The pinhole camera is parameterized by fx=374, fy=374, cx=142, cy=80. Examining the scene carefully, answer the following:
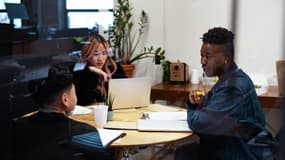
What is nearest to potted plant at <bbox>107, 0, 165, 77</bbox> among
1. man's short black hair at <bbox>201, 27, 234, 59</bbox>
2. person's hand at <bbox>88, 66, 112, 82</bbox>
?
person's hand at <bbox>88, 66, 112, 82</bbox>

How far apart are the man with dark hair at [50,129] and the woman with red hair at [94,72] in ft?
1.99

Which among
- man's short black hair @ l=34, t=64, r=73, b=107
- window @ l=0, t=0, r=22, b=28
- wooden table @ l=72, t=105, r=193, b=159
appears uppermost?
window @ l=0, t=0, r=22, b=28

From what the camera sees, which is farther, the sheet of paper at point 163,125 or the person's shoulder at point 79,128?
the sheet of paper at point 163,125

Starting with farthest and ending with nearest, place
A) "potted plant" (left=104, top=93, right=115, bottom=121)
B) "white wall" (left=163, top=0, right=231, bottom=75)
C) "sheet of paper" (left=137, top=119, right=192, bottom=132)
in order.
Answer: "white wall" (left=163, top=0, right=231, bottom=75) < "potted plant" (left=104, top=93, right=115, bottom=121) < "sheet of paper" (left=137, top=119, right=192, bottom=132)

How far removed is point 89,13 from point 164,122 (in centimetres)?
142

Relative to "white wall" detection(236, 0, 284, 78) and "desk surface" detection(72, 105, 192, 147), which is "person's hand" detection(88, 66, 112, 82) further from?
"white wall" detection(236, 0, 284, 78)

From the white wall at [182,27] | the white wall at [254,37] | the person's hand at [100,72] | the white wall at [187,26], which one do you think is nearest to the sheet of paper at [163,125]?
the person's hand at [100,72]

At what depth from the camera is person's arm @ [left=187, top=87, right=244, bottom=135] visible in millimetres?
1902

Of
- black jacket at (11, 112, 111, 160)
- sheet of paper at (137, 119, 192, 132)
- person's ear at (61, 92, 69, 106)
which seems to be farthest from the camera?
sheet of paper at (137, 119, 192, 132)

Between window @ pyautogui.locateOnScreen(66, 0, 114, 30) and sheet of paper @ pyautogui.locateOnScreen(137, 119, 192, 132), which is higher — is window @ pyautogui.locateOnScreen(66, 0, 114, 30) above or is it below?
above

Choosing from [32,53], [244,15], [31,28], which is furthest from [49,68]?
[244,15]

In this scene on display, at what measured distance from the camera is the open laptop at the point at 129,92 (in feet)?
7.72

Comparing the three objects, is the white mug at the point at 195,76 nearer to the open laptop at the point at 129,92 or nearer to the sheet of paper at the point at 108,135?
the open laptop at the point at 129,92

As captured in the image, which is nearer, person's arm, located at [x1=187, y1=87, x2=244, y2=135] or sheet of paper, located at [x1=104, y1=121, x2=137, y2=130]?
person's arm, located at [x1=187, y1=87, x2=244, y2=135]
